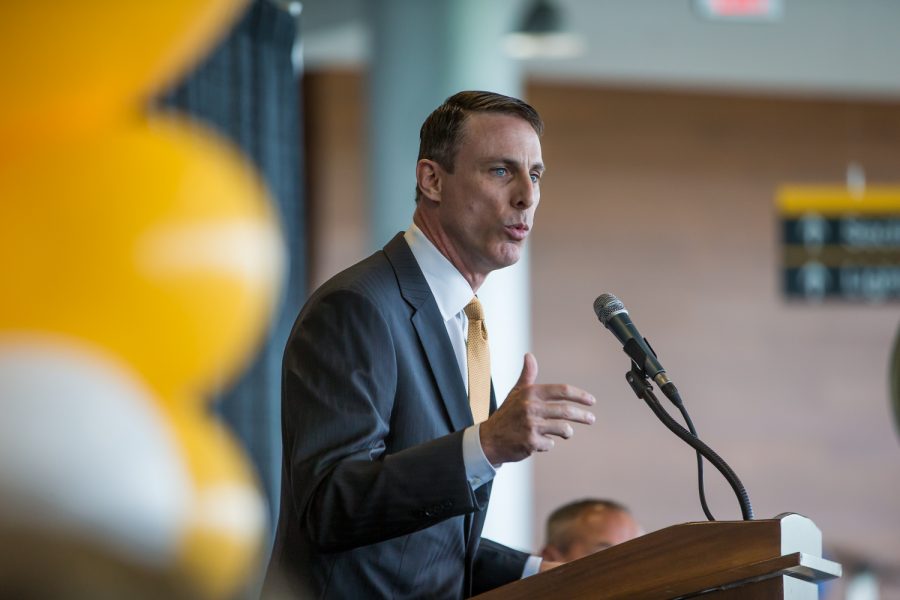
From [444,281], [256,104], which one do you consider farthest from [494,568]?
[256,104]

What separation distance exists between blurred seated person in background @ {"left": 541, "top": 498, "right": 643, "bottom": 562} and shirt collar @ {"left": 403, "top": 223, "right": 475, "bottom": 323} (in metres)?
0.72

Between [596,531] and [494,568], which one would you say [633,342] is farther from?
[596,531]

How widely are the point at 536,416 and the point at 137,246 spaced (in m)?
0.42

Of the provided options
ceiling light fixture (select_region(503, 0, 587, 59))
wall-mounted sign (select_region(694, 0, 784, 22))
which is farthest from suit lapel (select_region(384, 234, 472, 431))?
wall-mounted sign (select_region(694, 0, 784, 22))

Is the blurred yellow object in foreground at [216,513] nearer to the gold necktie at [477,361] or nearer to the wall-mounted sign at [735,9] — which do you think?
the gold necktie at [477,361]

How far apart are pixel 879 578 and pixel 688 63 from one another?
3.02m

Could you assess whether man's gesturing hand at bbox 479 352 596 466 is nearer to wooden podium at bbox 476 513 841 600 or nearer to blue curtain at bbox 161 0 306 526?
wooden podium at bbox 476 513 841 600

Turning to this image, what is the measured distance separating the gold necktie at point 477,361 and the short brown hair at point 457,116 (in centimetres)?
20

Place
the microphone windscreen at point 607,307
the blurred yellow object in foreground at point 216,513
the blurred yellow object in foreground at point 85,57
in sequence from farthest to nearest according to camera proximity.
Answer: the microphone windscreen at point 607,307 → the blurred yellow object in foreground at point 85,57 → the blurred yellow object in foreground at point 216,513

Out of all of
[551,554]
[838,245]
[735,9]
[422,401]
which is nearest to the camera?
[422,401]

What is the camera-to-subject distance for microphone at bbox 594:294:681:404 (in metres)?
1.52

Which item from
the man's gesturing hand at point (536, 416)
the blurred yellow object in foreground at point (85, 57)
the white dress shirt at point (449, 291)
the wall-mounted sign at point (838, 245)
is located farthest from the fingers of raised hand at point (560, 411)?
the wall-mounted sign at point (838, 245)

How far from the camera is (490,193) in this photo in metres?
1.74

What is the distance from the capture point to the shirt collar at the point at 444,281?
175 centimetres
